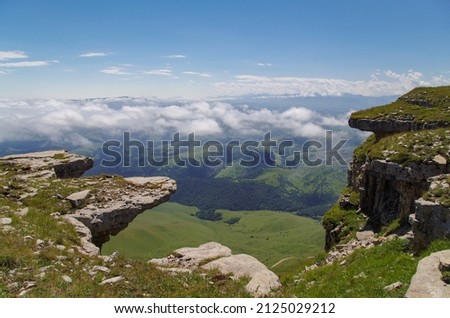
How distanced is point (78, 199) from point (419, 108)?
141ft

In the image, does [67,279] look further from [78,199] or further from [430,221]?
[430,221]

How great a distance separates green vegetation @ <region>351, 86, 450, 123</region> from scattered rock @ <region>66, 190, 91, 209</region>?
3638 cm

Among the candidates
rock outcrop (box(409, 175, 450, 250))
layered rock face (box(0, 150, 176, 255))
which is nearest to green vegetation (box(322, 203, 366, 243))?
rock outcrop (box(409, 175, 450, 250))

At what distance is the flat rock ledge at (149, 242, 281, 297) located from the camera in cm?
1634

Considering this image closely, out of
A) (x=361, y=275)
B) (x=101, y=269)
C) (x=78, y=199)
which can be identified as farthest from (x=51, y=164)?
(x=361, y=275)

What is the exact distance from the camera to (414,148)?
33.2 m

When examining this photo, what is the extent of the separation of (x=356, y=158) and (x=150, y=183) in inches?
1094

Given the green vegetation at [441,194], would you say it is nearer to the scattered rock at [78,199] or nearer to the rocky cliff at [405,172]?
the rocky cliff at [405,172]

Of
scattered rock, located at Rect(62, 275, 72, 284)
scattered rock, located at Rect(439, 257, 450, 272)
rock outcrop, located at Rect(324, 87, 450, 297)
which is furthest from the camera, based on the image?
rock outcrop, located at Rect(324, 87, 450, 297)

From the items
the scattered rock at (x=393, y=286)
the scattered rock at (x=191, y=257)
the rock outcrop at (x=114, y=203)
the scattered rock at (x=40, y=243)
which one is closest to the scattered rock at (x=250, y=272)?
the scattered rock at (x=191, y=257)

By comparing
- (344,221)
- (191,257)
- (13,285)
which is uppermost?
(13,285)

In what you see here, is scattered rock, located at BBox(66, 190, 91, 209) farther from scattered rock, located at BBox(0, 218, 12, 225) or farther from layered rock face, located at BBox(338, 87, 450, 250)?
layered rock face, located at BBox(338, 87, 450, 250)

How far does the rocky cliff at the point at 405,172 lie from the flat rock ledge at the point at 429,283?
4.58 meters
